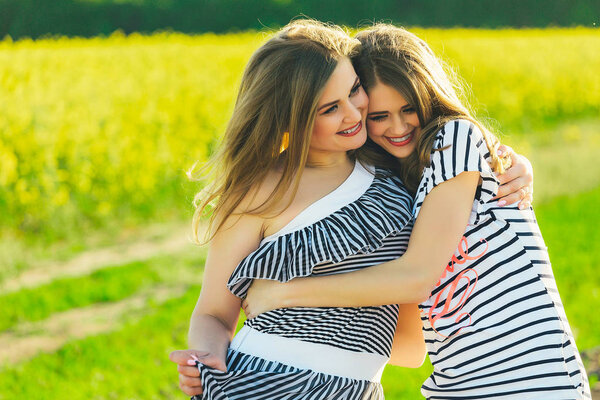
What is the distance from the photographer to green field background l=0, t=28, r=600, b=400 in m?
4.51

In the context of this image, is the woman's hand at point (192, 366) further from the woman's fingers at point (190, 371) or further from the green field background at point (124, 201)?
the green field background at point (124, 201)

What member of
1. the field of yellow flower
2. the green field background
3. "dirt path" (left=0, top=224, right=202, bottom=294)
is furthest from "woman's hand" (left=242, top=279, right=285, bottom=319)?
"dirt path" (left=0, top=224, right=202, bottom=294)

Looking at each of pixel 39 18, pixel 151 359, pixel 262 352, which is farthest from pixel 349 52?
pixel 39 18

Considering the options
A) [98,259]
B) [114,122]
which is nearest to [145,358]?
[98,259]

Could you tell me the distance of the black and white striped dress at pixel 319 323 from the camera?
81.1 inches

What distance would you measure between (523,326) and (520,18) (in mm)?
26970

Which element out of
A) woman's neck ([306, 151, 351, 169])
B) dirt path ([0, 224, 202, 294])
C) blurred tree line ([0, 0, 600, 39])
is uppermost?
blurred tree line ([0, 0, 600, 39])

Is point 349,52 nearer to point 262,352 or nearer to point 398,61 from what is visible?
point 398,61

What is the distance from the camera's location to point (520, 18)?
87.7 feet

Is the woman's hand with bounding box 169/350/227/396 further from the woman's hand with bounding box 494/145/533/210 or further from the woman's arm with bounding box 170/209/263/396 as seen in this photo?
the woman's hand with bounding box 494/145/533/210

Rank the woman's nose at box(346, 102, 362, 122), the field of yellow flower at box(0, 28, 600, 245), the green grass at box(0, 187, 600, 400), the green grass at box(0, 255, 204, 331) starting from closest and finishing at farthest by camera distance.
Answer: the woman's nose at box(346, 102, 362, 122) < the green grass at box(0, 187, 600, 400) < the green grass at box(0, 255, 204, 331) < the field of yellow flower at box(0, 28, 600, 245)

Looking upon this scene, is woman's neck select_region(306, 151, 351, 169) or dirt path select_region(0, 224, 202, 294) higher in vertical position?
woman's neck select_region(306, 151, 351, 169)

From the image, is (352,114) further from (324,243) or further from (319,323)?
(319,323)

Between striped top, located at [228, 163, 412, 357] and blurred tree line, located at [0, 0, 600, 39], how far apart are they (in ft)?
70.7
